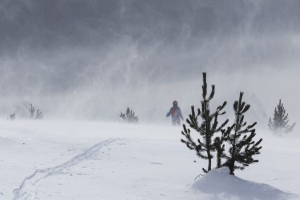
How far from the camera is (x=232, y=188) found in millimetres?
8312

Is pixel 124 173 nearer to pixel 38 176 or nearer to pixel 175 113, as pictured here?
pixel 38 176

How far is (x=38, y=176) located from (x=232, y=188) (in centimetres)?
530

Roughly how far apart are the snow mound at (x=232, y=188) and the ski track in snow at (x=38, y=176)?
4110 millimetres

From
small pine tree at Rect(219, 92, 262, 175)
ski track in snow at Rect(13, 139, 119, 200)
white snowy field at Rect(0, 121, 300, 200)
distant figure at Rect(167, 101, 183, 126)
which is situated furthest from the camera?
distant figure at Rect(167, 101, 183, 126)


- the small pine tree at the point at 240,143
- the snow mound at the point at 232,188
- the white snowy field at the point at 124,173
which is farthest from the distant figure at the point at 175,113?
the snow mound at the point at 232,188

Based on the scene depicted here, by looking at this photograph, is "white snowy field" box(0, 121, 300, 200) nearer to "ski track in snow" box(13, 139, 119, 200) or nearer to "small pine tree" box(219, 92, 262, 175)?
"ski track in snow" box(13, 139, 119, 200)

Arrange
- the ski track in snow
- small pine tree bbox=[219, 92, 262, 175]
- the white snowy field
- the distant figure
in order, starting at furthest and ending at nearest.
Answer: the distant figure
small pine tree bbox=[219, 92, 262, 175]
the white snowy field
the ski track in snow

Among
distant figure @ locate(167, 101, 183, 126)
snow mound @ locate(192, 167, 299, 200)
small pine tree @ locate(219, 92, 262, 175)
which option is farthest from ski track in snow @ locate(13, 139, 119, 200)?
distant figure @ locate(167, 101, 183, 126)

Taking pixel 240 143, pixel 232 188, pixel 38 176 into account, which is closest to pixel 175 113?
pixel 240 143

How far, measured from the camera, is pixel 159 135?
71.0 feet

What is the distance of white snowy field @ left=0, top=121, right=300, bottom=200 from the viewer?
786 cm

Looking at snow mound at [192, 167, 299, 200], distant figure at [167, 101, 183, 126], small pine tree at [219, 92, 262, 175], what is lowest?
snow mound at [192, 167, 299, 200]

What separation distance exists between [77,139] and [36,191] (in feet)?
33.4

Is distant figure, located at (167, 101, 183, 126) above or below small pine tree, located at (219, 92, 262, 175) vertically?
above
